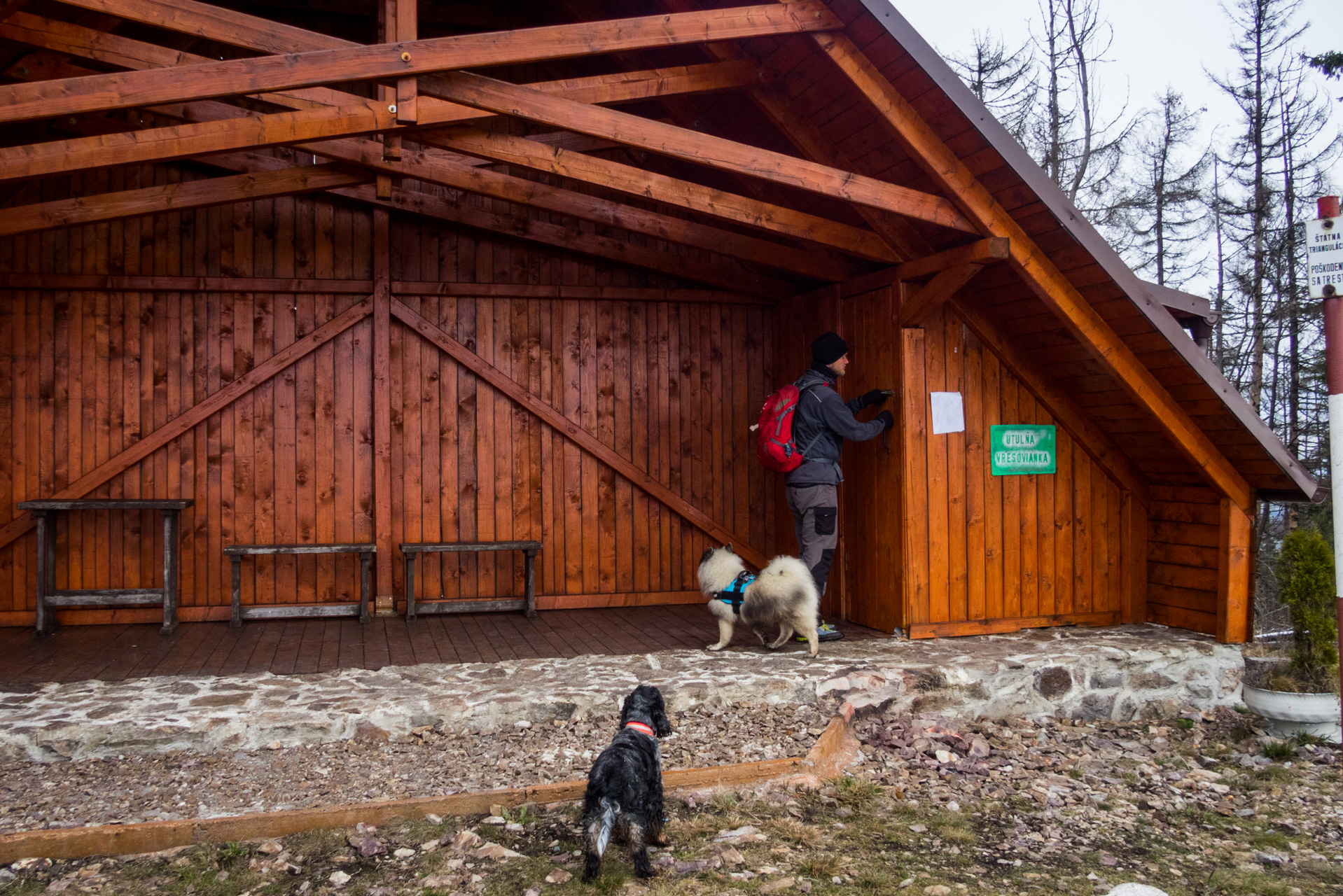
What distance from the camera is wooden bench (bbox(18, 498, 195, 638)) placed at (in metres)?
6.16

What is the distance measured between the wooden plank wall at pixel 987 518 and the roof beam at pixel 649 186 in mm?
855

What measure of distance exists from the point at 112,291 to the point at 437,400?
8.05ft

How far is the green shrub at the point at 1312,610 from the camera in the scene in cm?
503

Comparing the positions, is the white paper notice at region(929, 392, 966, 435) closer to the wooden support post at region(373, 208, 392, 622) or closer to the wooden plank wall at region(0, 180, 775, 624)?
the wooden plank wall at region(0, 180, 775, 624)

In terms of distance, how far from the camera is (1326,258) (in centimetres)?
354

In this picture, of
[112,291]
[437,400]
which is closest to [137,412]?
[112,291]

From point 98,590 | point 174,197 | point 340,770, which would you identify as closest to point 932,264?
point 340,770

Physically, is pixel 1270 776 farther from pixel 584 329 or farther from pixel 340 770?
pixel 584 329

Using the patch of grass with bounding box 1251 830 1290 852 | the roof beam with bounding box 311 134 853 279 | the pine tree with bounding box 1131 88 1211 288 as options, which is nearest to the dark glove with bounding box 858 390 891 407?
the roof beam with bounding box 311 134 853 279

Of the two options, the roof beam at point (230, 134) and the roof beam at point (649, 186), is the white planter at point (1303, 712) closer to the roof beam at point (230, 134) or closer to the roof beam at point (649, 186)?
the roof beam at point (649, 186)

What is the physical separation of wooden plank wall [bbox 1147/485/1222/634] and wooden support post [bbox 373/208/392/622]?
5.63 m

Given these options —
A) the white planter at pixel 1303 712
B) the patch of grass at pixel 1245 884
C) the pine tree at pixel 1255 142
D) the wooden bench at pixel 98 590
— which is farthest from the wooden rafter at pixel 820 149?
the pine tree at pixel 1255 142

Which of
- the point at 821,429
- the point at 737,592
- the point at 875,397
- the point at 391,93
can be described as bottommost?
the point at 737,592

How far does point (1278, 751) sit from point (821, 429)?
300cm
